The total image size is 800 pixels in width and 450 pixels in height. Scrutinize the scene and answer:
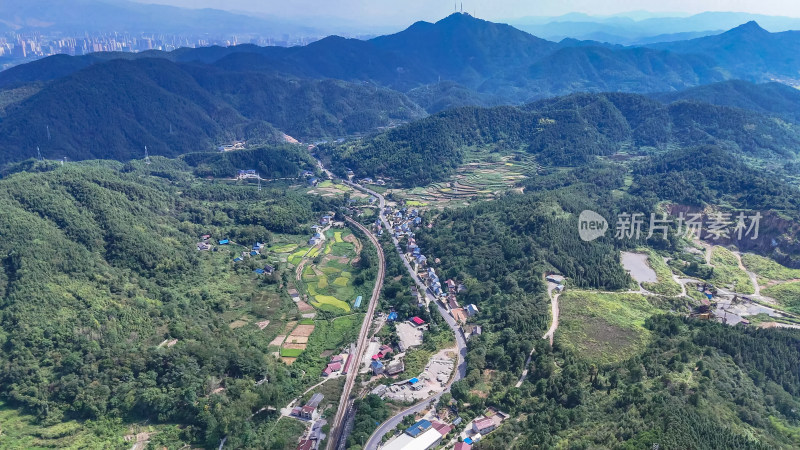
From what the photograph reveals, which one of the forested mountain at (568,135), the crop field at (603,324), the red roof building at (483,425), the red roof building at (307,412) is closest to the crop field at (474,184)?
the forested mountain at (568,135)

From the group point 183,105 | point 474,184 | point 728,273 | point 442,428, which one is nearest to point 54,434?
point 442,428

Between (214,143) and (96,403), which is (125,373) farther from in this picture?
(214,143)

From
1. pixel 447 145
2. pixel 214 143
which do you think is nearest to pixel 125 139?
pixel 214 143

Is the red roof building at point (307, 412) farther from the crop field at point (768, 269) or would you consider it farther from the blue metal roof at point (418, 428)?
the crop field at point (768, 269)

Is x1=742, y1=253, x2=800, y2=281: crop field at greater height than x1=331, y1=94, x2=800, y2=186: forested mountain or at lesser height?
lesser

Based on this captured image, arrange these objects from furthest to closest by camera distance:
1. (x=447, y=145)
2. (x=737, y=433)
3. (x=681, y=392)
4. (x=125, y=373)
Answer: (x=447, y=145) < (x=125, y=373) < (x=681, y=392) < (x=737, y=433)

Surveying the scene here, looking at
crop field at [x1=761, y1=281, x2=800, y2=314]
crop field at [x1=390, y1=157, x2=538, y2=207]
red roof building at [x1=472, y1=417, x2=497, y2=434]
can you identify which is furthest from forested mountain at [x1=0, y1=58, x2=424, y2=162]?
crop field at [x1=761, y1=281, x2=800, y2=314]

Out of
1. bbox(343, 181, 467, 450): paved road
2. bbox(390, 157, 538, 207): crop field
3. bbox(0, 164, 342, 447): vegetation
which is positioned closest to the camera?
bbox(343, 181, 467, 450): paved road

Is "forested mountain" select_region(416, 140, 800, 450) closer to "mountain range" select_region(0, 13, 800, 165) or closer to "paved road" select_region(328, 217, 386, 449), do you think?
"paved road" select_region(328, 217, 386, 449)
